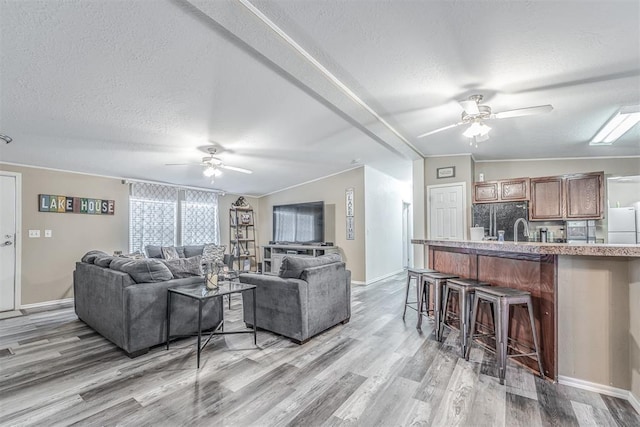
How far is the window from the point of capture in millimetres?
5625

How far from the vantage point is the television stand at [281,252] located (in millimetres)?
6196

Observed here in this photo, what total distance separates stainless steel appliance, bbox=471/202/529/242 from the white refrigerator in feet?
3.41

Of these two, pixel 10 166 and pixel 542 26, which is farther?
pixel 10 166

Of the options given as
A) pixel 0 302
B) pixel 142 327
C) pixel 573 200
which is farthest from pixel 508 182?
pixel 0 302

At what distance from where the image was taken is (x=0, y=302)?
13.6 ft

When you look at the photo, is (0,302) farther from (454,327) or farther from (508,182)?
(508,182)

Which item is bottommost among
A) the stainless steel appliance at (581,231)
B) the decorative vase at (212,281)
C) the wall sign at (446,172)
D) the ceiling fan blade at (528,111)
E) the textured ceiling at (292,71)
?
the decorative vase at (212,281)

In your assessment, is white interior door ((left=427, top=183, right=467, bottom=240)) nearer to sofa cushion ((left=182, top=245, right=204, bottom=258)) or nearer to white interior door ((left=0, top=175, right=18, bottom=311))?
sofa cushion ((left=182, top=245, right=204, bottom=258))

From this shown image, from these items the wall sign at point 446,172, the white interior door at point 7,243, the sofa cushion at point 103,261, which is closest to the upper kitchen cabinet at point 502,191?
the wall sign at point 446,172

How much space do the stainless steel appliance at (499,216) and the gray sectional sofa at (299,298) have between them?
9.91ft

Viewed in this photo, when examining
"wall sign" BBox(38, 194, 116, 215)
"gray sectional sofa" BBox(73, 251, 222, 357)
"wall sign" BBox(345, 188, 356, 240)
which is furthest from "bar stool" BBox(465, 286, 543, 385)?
"wall sign" BBox(38, 194, 116, 215)

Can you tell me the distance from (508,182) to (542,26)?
3467 mm

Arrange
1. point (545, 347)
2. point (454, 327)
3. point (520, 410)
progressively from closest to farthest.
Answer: point (520, 410), point (545, 347), point (454, 327)

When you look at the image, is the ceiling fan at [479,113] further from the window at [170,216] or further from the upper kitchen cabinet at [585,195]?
the window at [170,216]
